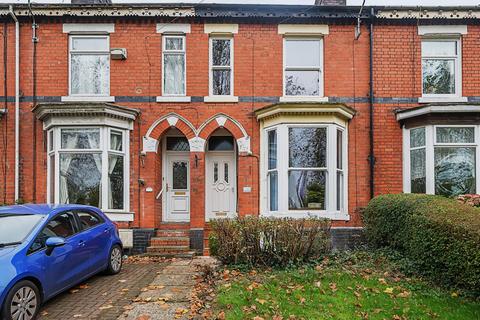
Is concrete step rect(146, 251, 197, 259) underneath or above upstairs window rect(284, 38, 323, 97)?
underneath

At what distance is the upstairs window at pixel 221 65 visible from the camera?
37.3 feet

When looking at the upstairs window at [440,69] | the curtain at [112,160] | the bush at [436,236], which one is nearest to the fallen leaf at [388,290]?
the bush at [436,236]

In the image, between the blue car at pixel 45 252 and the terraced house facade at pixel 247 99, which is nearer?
the blue car at pixel 45 252

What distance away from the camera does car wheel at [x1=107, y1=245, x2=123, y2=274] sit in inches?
309

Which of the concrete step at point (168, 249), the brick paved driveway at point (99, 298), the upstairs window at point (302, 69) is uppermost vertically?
the upstairs window at point (302, 69)

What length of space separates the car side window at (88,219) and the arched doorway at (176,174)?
160 inches

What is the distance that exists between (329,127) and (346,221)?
9.04 ft

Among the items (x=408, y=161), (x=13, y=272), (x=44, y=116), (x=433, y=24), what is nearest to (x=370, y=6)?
(x=433, y=24)

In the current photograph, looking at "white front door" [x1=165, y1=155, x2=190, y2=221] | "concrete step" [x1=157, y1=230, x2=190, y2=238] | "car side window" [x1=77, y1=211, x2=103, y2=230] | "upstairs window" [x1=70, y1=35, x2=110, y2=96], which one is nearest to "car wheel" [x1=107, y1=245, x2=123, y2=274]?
"car side window" [x1=77, y1=211, x2=103, y2=230]

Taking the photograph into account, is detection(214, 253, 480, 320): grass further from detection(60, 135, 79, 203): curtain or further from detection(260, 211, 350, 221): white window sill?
detection(60, 135, 79, 203): curtain

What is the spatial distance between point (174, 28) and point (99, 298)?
26.1 ft

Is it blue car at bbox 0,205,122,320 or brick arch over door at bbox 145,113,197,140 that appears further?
brick arch over door at bbox 145,113,197,140

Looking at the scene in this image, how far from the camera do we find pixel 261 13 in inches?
443

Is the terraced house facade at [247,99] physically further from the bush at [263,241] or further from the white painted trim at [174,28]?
the bush at [263,241]
